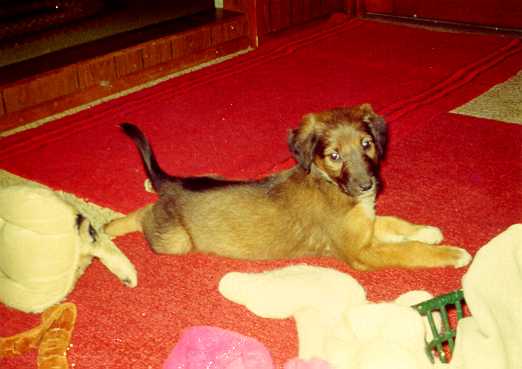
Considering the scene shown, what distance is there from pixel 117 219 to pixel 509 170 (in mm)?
1549

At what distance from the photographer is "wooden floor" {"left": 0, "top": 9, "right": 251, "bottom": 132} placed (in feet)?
11.0

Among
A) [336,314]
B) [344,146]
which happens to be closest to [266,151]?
[344,146]

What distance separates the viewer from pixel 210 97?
3.57 m

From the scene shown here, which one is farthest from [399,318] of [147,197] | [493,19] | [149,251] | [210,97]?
[493,19]

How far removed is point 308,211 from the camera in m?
2.02

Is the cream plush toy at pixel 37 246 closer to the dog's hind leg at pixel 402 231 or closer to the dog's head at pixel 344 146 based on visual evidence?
the dog's head at pixel 344 146

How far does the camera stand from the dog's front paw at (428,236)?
2.11 m

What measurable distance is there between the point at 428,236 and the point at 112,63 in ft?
7.71

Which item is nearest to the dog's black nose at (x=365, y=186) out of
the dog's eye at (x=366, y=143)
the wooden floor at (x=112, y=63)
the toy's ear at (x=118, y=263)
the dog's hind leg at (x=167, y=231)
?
the dog's eye at (x=366, y=143)

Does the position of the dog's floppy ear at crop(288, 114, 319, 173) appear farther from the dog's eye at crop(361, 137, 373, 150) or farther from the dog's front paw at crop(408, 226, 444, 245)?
the dog's front paw at crop(408, 226, 444, 245)

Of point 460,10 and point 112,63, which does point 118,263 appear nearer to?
point 112,63

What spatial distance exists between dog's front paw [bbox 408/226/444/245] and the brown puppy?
0.08 metres

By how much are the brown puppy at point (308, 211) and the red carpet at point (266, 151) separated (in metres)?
0.06

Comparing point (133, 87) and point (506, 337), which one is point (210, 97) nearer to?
point (133, 87)
